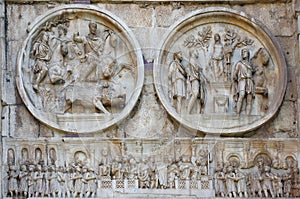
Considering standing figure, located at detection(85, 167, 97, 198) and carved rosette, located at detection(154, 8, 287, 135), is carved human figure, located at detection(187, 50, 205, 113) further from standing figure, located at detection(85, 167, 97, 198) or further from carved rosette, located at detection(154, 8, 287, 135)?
standing figure, located at detection(85, 167, 97, 198)

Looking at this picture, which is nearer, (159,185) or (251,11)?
(159,185)

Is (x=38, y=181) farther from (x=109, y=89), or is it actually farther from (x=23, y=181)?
(x=109, y=89)

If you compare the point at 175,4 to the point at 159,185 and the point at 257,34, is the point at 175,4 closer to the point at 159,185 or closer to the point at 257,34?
the point at 257,34

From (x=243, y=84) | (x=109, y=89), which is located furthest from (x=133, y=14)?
(x=243, y=84)

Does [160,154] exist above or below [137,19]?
below

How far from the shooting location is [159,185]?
12.2 meters

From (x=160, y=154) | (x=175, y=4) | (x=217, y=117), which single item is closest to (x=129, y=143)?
(x=160, y=154)

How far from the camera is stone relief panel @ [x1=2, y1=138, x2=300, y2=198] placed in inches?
478

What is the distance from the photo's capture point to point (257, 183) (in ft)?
40.2

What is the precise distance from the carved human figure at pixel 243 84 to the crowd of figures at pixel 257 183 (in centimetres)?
83

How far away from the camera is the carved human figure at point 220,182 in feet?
40.1

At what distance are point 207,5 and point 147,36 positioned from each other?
3.11 feet

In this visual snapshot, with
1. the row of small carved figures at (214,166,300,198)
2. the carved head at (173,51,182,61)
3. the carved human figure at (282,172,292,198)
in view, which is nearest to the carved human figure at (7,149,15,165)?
A: the carved head at (173,51,182,61)

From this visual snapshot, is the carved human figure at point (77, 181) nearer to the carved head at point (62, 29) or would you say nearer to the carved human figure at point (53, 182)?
the carved human figure at point (53, 182)
